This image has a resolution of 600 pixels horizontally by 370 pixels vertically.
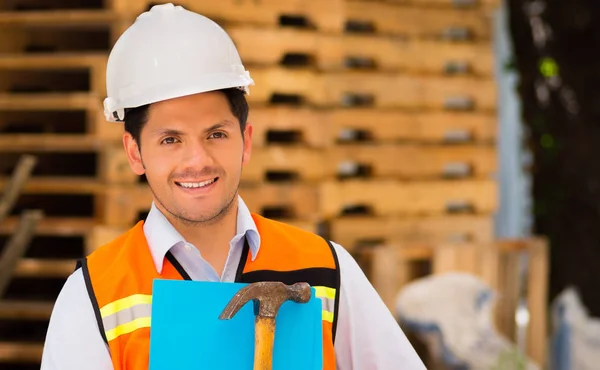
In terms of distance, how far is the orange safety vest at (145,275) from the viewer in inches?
73.7

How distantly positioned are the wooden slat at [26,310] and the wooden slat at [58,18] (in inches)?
54.1

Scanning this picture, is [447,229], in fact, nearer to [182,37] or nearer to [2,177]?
[2,177]

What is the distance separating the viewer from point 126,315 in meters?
1.89

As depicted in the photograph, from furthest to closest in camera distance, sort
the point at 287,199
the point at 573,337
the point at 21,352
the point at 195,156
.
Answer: the point at 573,337, the point at 287,199, the point at 21,352, the point at 195,156

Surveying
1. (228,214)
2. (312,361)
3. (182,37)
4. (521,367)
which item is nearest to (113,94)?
(182,37)

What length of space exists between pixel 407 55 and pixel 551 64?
1896 millimetres

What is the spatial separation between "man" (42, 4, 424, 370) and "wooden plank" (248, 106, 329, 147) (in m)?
2.95

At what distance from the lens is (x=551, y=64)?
7383 millimetres

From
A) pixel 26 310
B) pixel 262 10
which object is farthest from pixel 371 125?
pixel 26 310

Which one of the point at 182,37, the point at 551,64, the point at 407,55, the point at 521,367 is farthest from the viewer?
the point at 551,64

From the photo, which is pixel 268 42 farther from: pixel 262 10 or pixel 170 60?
pixel 170 60

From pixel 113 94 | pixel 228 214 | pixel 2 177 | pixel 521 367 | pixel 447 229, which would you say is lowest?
pixel 521 367

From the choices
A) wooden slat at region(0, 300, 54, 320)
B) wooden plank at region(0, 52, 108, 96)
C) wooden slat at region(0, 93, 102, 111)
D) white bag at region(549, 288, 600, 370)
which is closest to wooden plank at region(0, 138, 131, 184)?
wooden slat at region(0, 93, 102, 111)

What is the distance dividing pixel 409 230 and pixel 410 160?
423 millimetres
